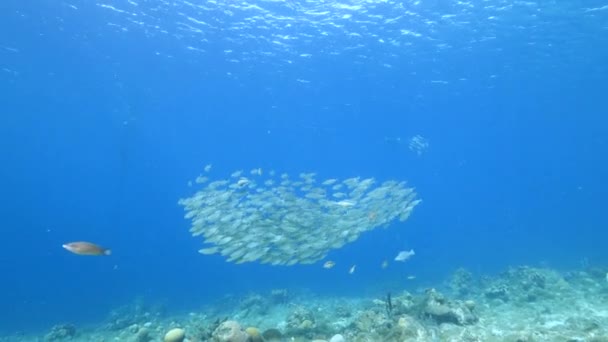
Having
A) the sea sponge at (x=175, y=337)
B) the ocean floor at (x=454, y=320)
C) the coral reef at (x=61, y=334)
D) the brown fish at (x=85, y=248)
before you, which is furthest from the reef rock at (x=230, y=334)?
the coral reef at (x=61, y=334)

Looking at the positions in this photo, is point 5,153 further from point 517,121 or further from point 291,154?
point 517,121

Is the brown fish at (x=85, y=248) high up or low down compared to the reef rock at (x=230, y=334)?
up

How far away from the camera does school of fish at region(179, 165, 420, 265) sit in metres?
11.3

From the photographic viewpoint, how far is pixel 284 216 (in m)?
12.1

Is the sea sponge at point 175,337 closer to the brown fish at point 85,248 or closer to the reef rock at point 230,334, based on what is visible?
the reef rock at point 230,334

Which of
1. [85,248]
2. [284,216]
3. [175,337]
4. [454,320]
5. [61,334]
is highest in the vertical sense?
[284,216]

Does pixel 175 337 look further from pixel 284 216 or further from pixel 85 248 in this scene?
pixel 284 216

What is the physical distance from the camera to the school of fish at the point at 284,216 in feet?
37.2

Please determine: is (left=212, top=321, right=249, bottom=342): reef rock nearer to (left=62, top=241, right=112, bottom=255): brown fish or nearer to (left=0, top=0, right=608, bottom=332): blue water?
(left=62, top=241, right=112, bottom=255): brown fish

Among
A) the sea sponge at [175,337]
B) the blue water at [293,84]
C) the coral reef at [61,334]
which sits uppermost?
the blue water at [293,84]

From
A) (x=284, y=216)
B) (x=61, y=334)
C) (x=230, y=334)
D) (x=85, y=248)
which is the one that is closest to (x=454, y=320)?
(x=284, y=216)

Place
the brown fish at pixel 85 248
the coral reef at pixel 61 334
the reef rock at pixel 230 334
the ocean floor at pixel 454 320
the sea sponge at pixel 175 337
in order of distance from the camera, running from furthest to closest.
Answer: the coral reef at pixel 61 334, the sea sponge at pixel 175 337, the ocean floor at pixel 454 320, the reef rock at pixel 230 334, the brown fish at pixel 85 248

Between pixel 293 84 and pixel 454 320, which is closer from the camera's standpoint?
pixel 454 320

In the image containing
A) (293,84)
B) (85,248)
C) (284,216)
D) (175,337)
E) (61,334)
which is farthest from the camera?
(293,84)
